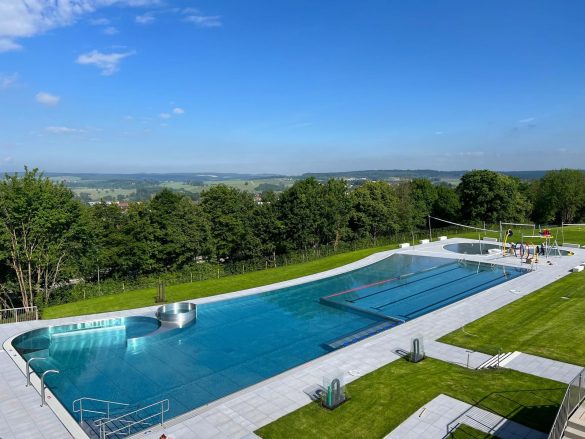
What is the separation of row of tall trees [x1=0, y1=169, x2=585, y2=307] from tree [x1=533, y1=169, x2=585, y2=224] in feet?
0.41

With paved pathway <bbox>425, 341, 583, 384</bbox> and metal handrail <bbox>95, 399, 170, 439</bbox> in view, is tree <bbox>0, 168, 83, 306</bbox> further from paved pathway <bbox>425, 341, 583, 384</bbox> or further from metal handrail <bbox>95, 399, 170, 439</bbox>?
paved pathway <bbox>425, 341, 583, 384</bbox>

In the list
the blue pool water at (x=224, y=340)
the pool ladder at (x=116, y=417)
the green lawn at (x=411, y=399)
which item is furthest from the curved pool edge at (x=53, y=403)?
the green lawn at (x=411, y=399)

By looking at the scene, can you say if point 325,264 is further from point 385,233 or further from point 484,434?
point 484,434

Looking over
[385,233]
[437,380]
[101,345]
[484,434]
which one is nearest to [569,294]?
[437,380]

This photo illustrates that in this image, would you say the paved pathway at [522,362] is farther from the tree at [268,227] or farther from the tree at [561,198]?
the tree at [561,198]

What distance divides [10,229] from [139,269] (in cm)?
935

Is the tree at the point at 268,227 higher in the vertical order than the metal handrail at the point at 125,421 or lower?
higher

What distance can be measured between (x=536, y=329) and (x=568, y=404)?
8.47 metres

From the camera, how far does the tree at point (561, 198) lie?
5019 centimetres

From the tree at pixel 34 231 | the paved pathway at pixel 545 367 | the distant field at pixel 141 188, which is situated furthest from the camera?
the distant field at pixel 141 188

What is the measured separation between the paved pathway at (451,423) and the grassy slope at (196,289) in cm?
1333

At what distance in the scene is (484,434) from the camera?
8.47 metres

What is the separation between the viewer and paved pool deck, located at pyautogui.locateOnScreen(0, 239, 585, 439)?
8.90 meters

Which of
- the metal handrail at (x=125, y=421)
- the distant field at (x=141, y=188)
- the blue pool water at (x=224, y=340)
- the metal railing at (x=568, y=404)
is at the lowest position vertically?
the blue pool water at (x=224, y=340)
